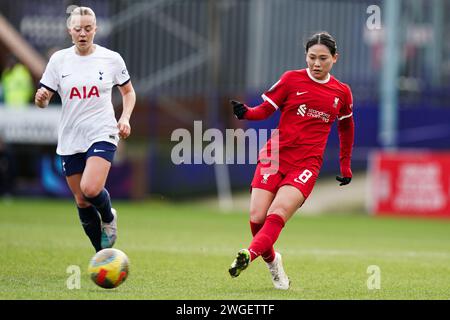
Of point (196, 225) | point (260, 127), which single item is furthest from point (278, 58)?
point (196, 225)

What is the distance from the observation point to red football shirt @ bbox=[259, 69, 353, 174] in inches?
375

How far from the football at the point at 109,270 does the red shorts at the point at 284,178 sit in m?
1.51

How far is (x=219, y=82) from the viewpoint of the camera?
968 inches

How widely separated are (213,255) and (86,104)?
340 cm

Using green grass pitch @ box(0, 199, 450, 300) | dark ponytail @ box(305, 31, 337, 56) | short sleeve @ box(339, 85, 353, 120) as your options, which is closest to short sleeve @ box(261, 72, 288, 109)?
dark ponytail @ box(305, 31, 337, 56)

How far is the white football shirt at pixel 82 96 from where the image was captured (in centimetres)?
1003

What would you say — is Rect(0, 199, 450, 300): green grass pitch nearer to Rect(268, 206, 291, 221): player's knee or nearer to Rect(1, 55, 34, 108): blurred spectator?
Rect(268, 206, 291, 221): player's knee

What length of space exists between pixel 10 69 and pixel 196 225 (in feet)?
24.9

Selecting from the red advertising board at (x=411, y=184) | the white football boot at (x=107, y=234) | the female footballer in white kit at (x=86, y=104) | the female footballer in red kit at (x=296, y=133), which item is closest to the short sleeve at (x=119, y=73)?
the female footballer in white kit at (x=86, y=104)

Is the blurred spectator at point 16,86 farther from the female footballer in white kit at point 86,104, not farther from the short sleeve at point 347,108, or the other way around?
the short sleeve at point 347,108

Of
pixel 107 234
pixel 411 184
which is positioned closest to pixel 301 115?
pixel 107 234

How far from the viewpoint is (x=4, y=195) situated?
885 inches
